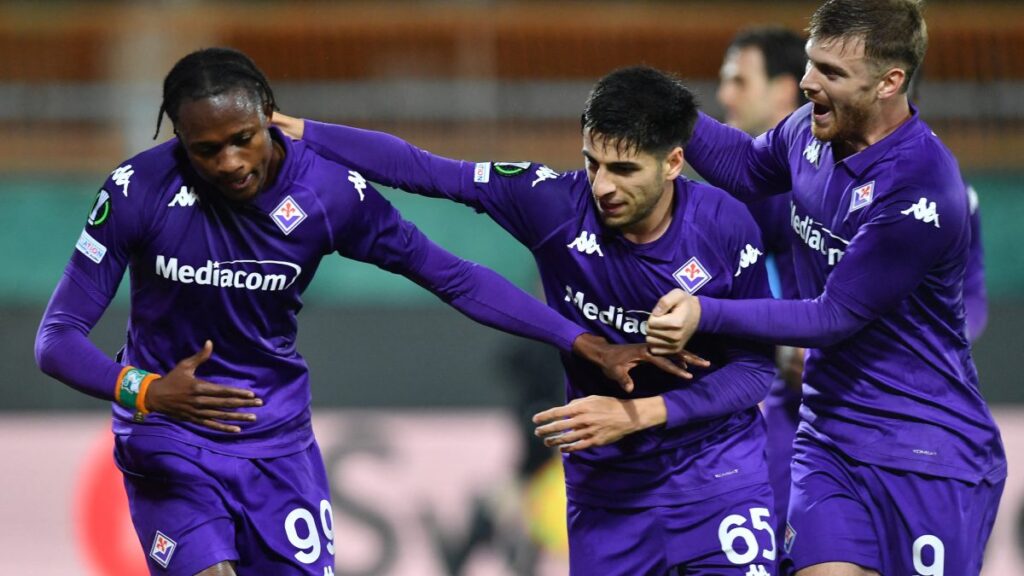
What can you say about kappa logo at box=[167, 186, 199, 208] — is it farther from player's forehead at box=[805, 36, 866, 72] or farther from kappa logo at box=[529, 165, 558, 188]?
player's forehead at box=[805, 36, 866, 72]

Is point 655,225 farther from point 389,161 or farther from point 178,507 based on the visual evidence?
point 178,507

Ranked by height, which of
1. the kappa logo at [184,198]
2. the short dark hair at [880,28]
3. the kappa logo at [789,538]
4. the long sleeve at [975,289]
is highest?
the short dark hair at [880,28]

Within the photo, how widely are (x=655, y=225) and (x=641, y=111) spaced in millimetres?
336

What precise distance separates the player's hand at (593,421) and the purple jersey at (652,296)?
0.10 meters

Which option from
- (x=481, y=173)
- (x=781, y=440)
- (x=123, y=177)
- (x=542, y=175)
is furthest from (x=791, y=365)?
(x=123, y=177)

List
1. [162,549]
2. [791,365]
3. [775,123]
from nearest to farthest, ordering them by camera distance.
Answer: [162,549], [791,365], [775,123]

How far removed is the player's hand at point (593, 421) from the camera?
12.6 ft

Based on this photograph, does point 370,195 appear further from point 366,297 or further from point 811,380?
point 366,297

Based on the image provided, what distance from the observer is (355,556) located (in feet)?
23.7

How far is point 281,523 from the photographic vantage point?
4.13 metres

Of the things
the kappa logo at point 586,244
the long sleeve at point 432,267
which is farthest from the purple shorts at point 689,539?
the kappa logo at point 586,244

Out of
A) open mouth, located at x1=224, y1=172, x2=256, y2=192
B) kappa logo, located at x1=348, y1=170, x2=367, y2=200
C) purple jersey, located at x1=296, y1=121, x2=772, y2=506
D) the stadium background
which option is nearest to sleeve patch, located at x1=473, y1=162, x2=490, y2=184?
purple jersey, located at x1=296, y1=121, x2=772, y2=506

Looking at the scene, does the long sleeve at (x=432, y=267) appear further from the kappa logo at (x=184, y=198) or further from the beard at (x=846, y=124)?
the beard at (x=846, y=124)

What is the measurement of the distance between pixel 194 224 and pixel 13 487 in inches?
156
